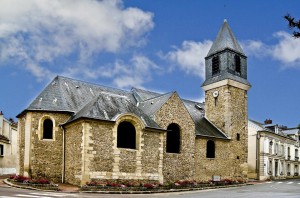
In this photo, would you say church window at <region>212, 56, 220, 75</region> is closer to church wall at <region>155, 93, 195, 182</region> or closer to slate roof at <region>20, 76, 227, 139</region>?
slate roof at <region>20, 76, 227, 139</region>

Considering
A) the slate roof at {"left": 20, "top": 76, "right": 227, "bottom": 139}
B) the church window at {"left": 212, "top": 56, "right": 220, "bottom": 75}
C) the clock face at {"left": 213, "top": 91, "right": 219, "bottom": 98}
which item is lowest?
the slate roof at {"left": 20, "top": 76, "right": 227, "bottom": 139}

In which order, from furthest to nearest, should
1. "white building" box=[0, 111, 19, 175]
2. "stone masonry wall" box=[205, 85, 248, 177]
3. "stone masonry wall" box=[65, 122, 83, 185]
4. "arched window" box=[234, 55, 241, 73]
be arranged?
"white building" box=[0, 111, 19, 175] → "arched window" box=[234, 55, 241, 73] → "stone masonry wall" box=[205, 85, 248, 177] → "stone masonry wall" box=[65, 122, 83, 185]

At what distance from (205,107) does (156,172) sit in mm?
12934

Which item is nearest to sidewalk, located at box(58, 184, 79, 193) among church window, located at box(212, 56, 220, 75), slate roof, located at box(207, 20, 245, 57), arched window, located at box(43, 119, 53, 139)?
arched window, located at box(43, 119, 53, 139)

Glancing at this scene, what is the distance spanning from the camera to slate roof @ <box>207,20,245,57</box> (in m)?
38.1

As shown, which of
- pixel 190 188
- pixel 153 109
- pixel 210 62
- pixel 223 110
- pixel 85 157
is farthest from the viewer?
pixel 210 62

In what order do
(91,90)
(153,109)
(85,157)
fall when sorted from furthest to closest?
(91,90)
(153,109)
(85,157)

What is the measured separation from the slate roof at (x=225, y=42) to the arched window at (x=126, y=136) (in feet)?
49.7

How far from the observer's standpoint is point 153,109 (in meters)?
29.9

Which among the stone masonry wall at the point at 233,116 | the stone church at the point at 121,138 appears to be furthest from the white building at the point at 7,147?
the stone masonry wall at the point at 233,116

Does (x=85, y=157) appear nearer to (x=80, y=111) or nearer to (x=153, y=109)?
(x=80, y=111)

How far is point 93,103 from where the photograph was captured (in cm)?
2677

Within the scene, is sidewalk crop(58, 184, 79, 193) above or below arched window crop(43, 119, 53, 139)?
below

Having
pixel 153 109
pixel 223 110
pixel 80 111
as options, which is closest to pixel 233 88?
pixel 223 110
